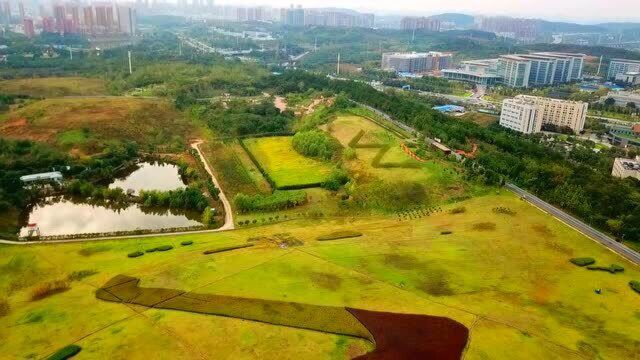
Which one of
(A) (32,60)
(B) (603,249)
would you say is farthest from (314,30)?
(B) (603,249)

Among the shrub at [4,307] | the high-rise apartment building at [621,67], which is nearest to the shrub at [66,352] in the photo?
the shrub at [4,307]

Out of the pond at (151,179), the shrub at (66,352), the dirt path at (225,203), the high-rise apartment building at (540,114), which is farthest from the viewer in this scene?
the high-rise apartment building at (540,114)

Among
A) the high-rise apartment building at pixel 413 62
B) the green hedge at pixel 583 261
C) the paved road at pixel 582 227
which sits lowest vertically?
the green hedge at pixel 583 261

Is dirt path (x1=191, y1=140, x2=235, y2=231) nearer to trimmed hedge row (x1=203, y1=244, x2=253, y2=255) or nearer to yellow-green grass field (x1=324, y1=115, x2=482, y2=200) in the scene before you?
trimmed hedge row (x1=203, y1=244, x2=253, y2=255)

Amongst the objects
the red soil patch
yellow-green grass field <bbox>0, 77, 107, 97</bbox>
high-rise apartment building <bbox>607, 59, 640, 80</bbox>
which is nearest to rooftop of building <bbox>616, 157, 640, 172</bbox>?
the red soil patch

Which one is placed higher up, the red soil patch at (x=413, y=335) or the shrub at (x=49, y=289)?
the red soil patch at (x=413, y=335)

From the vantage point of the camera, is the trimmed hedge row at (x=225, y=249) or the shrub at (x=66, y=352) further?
the trimmed hedge row at (x=225, y=249)

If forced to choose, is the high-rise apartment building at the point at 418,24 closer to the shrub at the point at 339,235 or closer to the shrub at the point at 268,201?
the shrub at the point at 268,201
